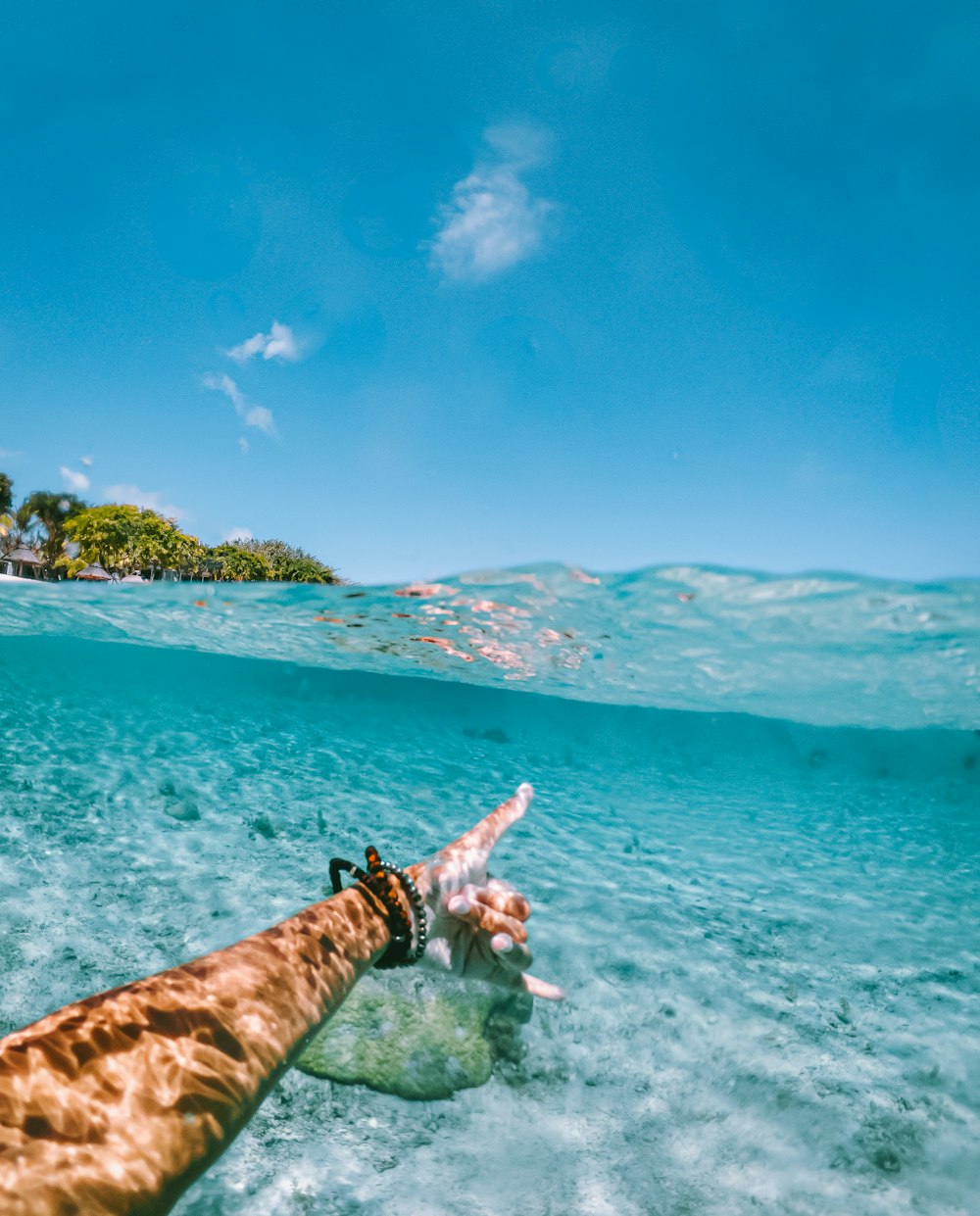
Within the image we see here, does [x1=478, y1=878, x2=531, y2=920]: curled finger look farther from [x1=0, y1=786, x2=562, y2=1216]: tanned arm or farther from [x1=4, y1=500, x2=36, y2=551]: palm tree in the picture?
[x1=4, y1=500, x2=36, y2=551]: palm tree

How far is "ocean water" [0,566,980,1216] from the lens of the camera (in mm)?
3873

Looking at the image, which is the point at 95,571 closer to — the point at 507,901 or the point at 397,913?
the point at 397,913

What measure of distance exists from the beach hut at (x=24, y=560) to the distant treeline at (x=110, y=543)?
576mm

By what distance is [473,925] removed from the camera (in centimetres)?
182

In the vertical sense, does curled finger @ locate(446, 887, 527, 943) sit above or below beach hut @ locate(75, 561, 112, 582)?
below

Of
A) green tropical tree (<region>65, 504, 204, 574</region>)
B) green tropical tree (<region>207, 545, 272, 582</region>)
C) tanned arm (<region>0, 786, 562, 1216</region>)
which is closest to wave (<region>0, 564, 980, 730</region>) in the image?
tanned arm (<region>0, 786, 562, 1216</region>)

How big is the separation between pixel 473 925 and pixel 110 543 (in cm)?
6872

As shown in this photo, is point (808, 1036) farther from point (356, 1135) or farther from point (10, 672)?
point (10, 672)

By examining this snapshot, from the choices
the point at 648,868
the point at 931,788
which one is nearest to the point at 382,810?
the point at 648,868

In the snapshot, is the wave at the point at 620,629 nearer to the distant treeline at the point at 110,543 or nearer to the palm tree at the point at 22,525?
the distant treeline at the point at 110,543

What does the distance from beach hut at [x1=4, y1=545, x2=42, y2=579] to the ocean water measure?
45409 mm

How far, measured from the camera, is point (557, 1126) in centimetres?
415

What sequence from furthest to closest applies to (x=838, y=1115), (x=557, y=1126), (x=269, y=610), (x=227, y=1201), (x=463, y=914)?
1. (x=269, y=610)
2. (x=838, y=1115)
3. (x=557, y=1126)
4. (x=227, y=1201)
5. (x=463, y=914)

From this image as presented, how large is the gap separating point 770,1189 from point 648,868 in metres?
6.88
